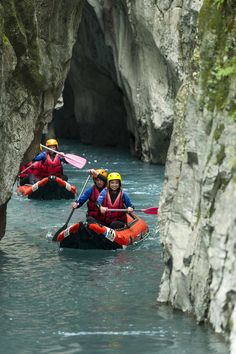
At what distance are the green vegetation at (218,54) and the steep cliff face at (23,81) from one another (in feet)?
17.1

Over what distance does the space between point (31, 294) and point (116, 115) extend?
32.4 meters

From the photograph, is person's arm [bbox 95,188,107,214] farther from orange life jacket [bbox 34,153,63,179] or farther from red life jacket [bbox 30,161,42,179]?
red life jacket [bbox 30,161,42,179]

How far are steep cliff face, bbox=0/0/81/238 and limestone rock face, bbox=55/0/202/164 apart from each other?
10.7 meters

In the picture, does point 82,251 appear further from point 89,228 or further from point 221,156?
point 221,156

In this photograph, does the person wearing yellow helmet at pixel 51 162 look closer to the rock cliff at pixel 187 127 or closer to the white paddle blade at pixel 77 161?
the white paddle blade at pixel 77 161

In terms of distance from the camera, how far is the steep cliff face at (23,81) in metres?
16.1

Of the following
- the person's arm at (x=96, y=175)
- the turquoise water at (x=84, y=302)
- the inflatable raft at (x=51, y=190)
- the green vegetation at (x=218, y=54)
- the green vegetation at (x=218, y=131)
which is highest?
the green vegetation at (x=218, y=54)

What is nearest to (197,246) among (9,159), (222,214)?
(222,214)

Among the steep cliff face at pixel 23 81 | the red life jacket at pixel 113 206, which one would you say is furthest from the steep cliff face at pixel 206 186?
the red life jacket at pixel 113 206

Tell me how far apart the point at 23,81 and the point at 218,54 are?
20.8 feet

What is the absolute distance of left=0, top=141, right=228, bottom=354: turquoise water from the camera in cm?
1120

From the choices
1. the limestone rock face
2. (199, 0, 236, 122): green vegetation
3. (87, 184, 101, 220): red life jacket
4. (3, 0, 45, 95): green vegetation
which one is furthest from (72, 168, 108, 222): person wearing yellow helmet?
the limestone rock face

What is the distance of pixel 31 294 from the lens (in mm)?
14188

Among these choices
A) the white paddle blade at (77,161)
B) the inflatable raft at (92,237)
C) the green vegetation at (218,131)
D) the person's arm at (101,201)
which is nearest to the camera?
the green vegetation at (218,131)
